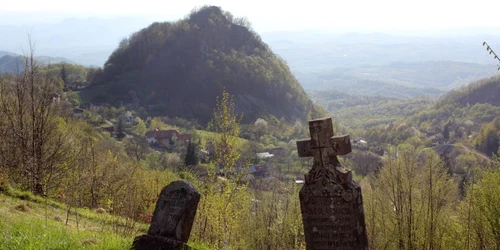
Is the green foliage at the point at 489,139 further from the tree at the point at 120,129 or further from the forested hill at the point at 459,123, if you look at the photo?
the tree at the point at 120,129

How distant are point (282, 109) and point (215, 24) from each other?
111 feet

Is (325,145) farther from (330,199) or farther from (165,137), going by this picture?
(165,137)

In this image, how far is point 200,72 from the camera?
12988 centimetres

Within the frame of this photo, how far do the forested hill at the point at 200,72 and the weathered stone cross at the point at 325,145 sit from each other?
112868 millimetres

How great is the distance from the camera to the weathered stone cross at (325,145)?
707 cm

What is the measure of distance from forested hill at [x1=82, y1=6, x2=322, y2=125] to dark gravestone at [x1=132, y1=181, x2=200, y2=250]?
112m

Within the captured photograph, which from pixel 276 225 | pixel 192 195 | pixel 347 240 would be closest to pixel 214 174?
pixel 276 225

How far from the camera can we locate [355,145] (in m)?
105

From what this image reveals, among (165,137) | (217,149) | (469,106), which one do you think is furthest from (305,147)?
(469,106)

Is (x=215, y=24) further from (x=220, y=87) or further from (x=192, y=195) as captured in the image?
(x=192, y=195)

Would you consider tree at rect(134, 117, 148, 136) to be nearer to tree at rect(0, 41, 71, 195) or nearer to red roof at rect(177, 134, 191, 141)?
red roof at rect(177, 134, 191, 141)

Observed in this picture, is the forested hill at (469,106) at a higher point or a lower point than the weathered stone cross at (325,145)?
lower

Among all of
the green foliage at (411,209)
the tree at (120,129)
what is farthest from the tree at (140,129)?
the green foliage at (411,209)

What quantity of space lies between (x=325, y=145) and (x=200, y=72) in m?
125
